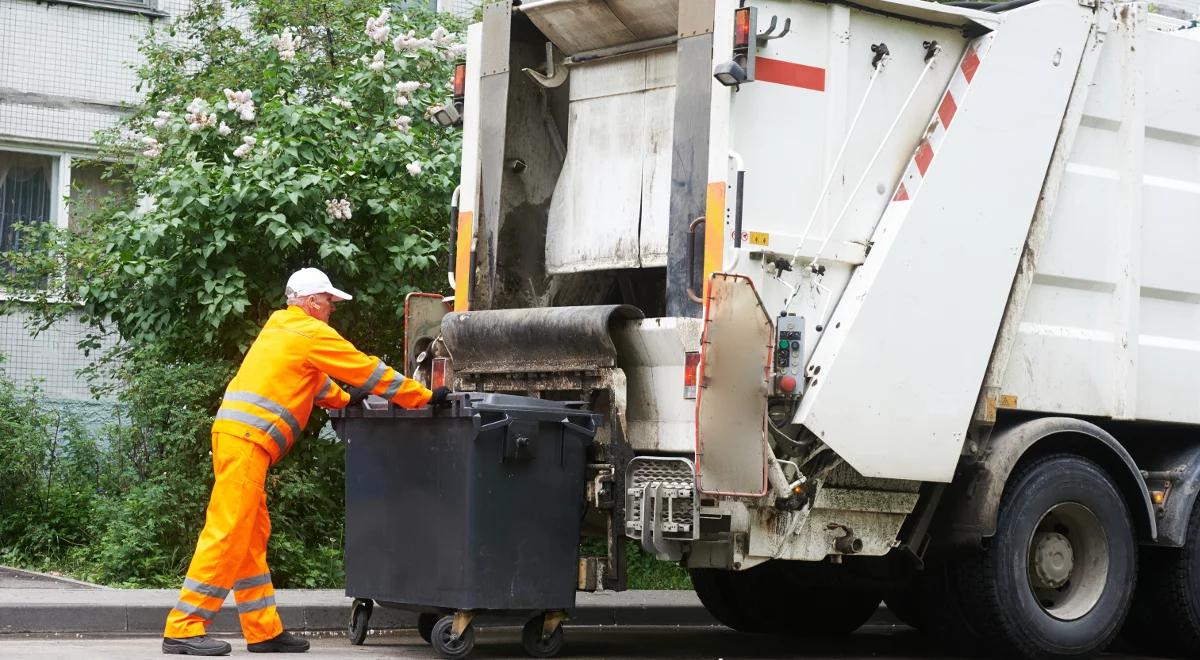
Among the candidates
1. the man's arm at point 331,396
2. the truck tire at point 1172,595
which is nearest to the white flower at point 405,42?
the man's arm at point 331,396

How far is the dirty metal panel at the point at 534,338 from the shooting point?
6.43 m

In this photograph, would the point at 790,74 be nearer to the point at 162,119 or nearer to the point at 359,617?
the point at 359,617

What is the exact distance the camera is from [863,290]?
6.34m

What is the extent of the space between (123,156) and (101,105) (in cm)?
239

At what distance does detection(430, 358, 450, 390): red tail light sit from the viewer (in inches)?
281

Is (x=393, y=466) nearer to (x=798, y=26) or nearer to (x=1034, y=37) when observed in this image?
(x=798, y=26)

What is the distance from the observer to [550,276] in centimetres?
731

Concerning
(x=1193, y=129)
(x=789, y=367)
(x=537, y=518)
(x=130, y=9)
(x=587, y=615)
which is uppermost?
(x=130, y=9)

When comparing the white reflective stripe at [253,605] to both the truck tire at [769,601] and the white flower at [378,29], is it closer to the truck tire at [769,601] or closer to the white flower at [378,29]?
the truck tire at [769,601]

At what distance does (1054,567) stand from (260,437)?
10.5 ft

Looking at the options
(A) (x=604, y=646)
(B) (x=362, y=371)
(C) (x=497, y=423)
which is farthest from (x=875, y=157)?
(A) (x=604, y=646)

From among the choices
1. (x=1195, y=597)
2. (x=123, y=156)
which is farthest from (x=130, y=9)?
(x=1195, y=597)

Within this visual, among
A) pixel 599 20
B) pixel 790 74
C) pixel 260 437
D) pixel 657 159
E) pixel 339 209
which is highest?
pixel 599 20

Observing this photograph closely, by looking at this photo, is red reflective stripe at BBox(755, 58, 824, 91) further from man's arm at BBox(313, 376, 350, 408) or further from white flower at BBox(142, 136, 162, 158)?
white flower at BBox(142, 136, 162, 158)
